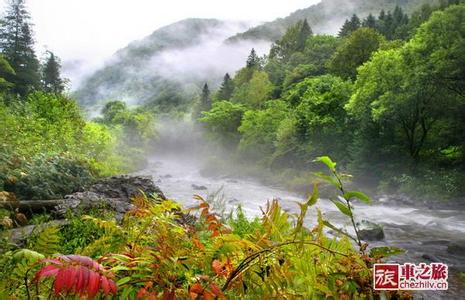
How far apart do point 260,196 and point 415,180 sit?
33.7ft

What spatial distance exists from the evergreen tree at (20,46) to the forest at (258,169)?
0.16 meters

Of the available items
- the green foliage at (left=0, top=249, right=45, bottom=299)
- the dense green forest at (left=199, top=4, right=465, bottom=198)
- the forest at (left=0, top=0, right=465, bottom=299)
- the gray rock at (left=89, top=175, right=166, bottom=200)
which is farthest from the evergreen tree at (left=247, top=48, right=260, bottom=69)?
the green foliage at (left=0, top=249, right=45, bottom=299)

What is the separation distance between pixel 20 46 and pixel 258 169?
32677 millimetres

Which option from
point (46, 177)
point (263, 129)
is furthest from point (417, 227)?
point (263, 129)

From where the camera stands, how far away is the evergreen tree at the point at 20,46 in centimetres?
4278

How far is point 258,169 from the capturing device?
39.4 metres

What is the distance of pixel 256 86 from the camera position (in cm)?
5366

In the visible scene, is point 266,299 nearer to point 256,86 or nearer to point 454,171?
point 454,171

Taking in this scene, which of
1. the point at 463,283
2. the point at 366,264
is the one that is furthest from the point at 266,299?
the point at 463,283

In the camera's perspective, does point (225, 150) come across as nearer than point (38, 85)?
No

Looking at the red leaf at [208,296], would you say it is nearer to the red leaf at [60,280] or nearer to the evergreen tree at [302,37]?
the red leaf at [60,280]

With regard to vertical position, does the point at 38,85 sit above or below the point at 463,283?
above

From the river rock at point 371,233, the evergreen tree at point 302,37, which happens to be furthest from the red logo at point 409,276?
the evergreen tree at point 302,37

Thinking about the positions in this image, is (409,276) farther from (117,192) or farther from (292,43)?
(292,43)
